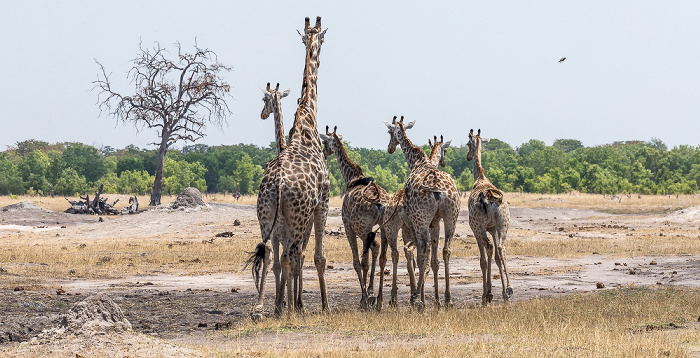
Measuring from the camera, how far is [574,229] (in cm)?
3528

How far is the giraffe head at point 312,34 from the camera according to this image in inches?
580

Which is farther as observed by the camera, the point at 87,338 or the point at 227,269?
the point at 227,269

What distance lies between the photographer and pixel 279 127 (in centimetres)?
1415

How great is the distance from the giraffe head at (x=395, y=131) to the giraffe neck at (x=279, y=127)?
304cm

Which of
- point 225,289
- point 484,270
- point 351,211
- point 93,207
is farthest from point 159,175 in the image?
point 484,270

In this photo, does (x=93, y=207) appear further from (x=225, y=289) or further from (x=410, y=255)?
(x=410, y=255)

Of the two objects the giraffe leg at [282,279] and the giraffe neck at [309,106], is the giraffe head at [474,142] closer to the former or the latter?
the giraffe neck at [309,106]

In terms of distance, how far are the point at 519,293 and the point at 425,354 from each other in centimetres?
746

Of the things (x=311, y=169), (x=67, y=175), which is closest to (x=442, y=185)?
(x=311, y=169)

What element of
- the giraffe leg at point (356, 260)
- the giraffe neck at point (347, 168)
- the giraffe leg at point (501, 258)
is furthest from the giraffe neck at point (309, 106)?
the giraffe leg at point (501, 258)

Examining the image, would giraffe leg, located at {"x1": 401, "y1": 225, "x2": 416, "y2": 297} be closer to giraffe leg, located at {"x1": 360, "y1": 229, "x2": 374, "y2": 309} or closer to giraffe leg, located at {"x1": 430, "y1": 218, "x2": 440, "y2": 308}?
giraffe leg, located at {"x1": 430, "y1": 218, "x2": 440, "y2": 308}

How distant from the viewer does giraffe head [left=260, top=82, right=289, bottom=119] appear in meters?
14.8

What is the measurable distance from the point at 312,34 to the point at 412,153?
313cm

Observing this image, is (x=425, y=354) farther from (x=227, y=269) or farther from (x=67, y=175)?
(x=67, y=175)
